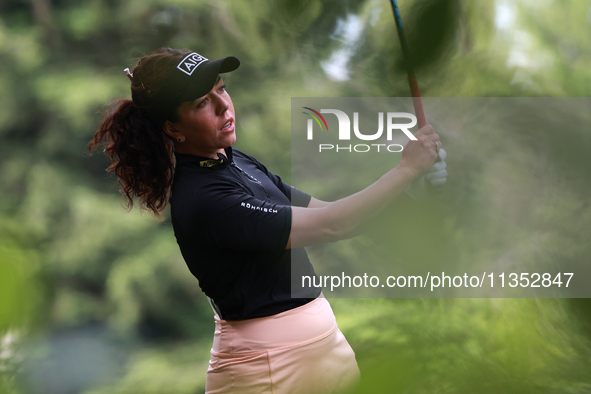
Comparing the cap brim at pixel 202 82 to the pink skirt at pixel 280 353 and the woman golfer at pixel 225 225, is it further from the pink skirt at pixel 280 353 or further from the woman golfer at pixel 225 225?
the pink skirt at pixel 280 353

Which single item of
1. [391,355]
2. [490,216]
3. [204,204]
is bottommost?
[391,355]

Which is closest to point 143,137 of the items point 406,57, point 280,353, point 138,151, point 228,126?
point 138,151

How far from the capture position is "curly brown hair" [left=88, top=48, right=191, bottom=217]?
964mm

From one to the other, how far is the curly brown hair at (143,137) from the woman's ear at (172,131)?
0.5 inches

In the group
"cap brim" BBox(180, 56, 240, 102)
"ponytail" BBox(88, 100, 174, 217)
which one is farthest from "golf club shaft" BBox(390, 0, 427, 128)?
"ponytail" BBox(88, 100, 174, 217)

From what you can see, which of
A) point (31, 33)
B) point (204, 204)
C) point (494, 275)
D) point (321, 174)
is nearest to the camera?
point (494, 275)

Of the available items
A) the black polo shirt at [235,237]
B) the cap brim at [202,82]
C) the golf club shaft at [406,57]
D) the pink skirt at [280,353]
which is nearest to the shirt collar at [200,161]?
the black polo shirt at [235,237]

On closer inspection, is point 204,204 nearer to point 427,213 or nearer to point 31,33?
point 427,213

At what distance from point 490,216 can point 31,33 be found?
7.63 ft

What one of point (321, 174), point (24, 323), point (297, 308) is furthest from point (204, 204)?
point (24, 323)

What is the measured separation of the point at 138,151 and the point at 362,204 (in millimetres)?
521

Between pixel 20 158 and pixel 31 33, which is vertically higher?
pixel 31 33

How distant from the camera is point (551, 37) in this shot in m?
0.33

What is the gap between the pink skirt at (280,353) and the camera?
947 millimetres
